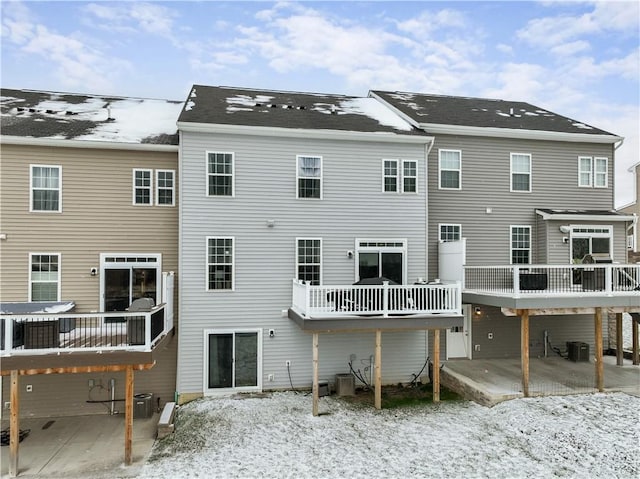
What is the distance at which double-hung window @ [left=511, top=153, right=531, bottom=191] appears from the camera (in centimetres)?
1312

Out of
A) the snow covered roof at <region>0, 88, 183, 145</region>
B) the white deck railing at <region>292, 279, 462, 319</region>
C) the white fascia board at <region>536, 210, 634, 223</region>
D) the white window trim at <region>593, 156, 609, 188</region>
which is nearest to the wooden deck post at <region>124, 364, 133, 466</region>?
the white deck railing at <region>292, 279, 462, 319</region>

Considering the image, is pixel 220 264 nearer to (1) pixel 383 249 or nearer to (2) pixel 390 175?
(1) pixel 383 249

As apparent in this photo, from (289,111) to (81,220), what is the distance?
719cm

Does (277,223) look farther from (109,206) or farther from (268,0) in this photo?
(268,0)

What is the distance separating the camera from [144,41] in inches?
626

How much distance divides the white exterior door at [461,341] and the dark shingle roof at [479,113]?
22.3 ft

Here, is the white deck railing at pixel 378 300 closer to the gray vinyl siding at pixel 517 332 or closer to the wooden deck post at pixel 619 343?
the gray vinyl siding at pixel 517 332

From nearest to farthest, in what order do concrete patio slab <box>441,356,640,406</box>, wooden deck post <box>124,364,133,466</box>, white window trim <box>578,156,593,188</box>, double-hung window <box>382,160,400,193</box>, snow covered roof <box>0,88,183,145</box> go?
wooden deck post <box>124,364,133,466</box>
concrete patio slab <box>441,356,640,406</box>
snow covered roof <box>0,88,183,145</box>
double-hung window <box>382,160,400,193</box>
white window trim <box>578,156,593,188</box>

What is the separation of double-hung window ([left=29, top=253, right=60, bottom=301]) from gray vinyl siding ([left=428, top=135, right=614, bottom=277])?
11526 mm

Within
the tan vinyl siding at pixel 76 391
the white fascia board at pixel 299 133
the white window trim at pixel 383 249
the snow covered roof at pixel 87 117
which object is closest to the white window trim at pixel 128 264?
the tan vinyl siding at pixel 76 391

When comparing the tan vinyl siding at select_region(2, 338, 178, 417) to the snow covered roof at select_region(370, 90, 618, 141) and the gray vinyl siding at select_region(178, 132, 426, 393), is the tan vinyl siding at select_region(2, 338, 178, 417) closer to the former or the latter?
the gray vinyl siding at select_region(178, 132, 426, 393)

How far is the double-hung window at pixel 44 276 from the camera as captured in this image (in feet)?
33.2

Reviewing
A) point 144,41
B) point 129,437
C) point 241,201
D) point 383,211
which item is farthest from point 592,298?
point 144,41

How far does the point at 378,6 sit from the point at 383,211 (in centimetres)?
1033
